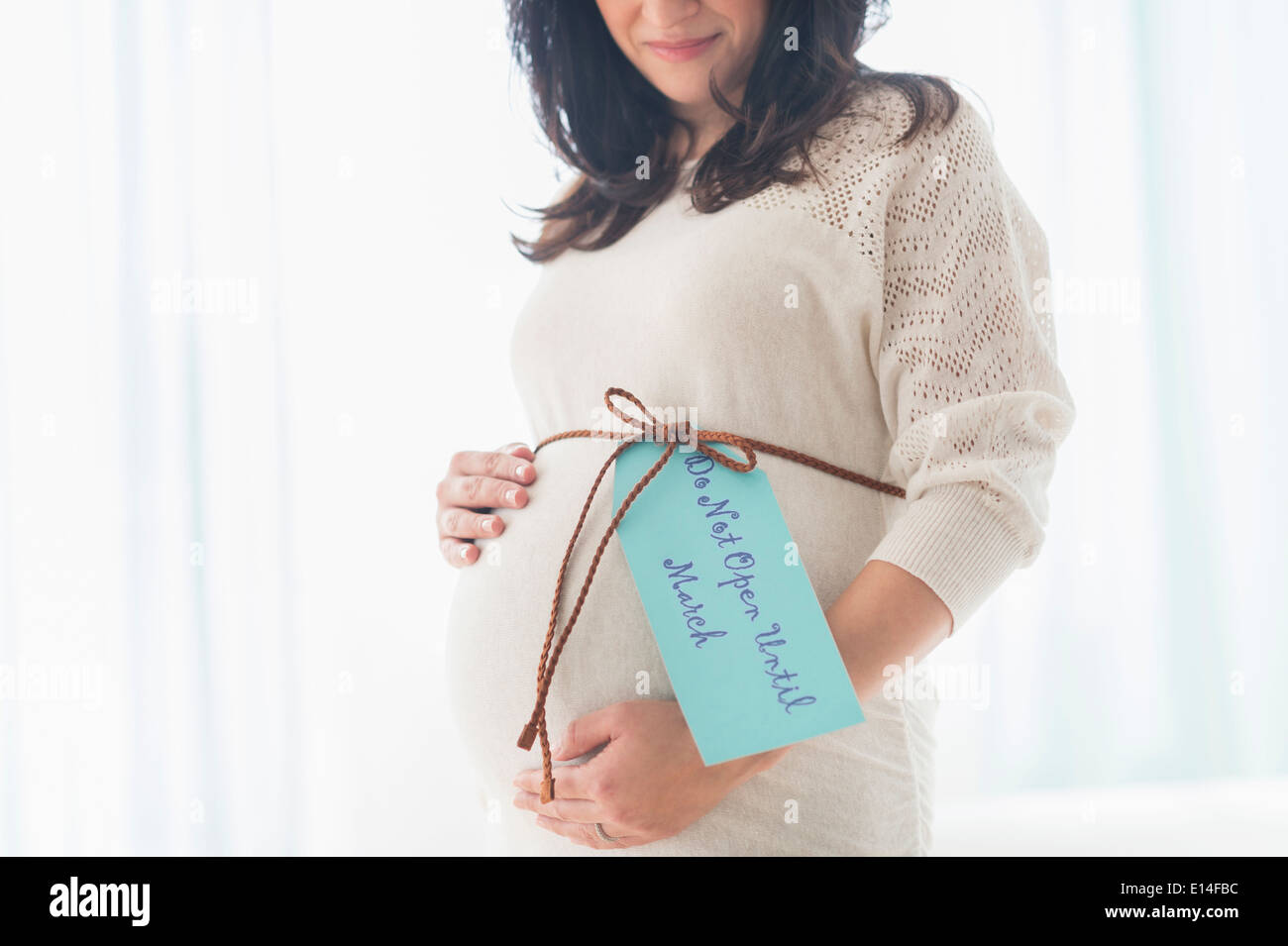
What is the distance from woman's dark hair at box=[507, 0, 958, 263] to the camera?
25.3 inches

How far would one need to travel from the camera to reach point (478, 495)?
2.35 ft

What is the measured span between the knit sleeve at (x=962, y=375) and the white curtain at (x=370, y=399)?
97 centimetres

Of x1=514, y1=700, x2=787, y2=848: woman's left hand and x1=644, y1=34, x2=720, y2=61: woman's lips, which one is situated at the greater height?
x1=644, y1=34, x2=720, y2=61: woman's lips

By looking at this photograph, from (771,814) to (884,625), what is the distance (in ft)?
0.46

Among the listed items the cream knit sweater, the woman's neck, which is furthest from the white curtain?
the cream knit sweater

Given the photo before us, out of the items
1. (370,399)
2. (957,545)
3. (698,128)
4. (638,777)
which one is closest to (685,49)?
(698,128)

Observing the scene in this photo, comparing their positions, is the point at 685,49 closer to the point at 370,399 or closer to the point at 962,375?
the point at 962,375

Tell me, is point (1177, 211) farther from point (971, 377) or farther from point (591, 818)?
point (591, 818)

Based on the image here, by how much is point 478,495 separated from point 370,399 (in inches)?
31.9

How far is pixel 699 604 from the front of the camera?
0.52 metres

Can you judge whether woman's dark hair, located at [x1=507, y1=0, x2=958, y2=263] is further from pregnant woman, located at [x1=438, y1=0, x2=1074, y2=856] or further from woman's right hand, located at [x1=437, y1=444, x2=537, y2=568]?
woman's right hand, located at [x1=437, y1=444, x2=537, y2=568]

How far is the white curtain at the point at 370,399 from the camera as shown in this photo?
4.53 feet

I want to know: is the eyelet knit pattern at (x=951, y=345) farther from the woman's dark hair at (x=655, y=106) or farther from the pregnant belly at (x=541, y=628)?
the pregnant belly at (x=541, y=628)
